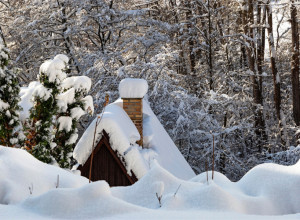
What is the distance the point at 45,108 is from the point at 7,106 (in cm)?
→ 109

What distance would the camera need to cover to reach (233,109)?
16031 millimetres

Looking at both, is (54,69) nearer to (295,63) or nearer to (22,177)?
(22,177)

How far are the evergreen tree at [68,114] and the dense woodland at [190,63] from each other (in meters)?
4.56

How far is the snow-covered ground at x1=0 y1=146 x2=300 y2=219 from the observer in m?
2.62

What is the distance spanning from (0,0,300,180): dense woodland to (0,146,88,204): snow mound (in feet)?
30.3

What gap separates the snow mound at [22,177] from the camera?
3.60 m

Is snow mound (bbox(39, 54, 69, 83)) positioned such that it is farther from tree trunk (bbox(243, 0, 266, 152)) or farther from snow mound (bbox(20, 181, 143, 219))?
tree trunk (bbox(243, 0, 266, 152))

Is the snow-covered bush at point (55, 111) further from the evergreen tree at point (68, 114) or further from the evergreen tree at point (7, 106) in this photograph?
the evergreen tree at point (7, 106)

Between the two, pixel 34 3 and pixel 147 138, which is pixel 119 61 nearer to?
pixel 34 3

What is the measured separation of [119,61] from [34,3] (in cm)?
483

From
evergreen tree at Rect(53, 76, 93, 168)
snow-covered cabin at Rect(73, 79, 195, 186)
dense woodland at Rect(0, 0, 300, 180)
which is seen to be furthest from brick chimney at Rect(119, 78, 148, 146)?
dense woodland at Rect(0, 0, 300, 180)

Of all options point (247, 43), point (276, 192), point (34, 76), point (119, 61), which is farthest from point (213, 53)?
point (276, 192)

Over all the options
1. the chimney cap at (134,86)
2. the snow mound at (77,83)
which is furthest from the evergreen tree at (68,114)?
the chimney cap at (134,86)

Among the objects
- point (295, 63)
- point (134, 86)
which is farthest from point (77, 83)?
point (295, 63)
